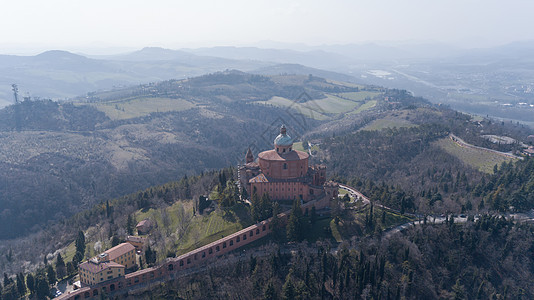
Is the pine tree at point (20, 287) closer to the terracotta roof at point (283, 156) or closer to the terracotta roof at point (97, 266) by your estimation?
the terracotta roof at point (97, 266)

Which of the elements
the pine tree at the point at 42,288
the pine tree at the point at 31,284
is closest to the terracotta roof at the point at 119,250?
the pine tree at the point at 42,288

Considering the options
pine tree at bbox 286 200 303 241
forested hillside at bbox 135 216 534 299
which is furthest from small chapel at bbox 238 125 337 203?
forested hillside at bbox 135 216 534 299

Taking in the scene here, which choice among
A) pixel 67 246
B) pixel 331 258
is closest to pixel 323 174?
pixel 331 258

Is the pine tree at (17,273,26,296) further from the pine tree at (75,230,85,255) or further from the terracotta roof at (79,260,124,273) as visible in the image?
the pine tree at (75,230,85,255)

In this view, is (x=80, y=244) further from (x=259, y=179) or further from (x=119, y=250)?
(x=259, y=179)

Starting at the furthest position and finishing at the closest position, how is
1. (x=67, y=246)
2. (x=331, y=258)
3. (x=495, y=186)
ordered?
(x=495, y=186)
(x=67, y=246)
(x=331, y=258)

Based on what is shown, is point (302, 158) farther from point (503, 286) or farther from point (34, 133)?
point (34, 133)

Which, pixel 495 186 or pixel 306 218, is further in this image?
pixel 495 186
